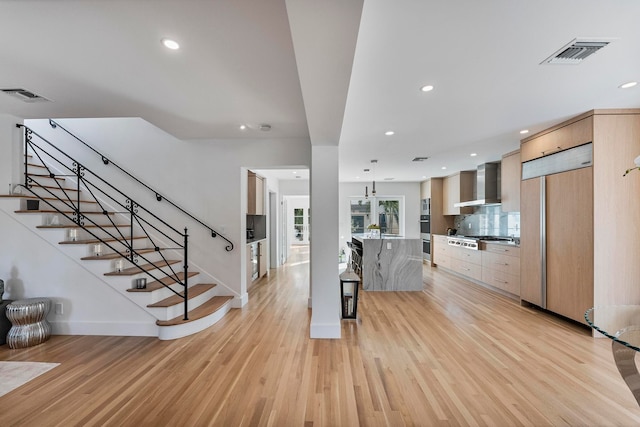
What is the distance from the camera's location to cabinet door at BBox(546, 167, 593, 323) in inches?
128

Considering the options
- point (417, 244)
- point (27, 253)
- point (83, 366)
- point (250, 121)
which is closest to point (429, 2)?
point (250, 121)

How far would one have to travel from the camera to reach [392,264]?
18.1 feet

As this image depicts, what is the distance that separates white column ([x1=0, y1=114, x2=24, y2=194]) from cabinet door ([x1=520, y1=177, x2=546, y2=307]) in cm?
693


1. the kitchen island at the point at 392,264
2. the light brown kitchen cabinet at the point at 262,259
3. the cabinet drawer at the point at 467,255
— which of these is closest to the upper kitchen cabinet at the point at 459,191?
the cabinet drawer at the point at 467,255

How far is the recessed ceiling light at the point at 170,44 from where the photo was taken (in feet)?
6.43

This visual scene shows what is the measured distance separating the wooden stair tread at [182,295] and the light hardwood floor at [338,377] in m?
Answer: 0.40

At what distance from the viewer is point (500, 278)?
5.04 metres

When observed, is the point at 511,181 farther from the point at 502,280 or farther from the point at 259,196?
the point at 259,196

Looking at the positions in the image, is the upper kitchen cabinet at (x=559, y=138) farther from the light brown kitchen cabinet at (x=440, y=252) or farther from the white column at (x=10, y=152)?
the white column at (x=10, y=152)

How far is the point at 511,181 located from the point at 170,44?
5.75 metres

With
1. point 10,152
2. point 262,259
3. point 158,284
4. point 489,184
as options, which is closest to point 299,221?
point 262,259

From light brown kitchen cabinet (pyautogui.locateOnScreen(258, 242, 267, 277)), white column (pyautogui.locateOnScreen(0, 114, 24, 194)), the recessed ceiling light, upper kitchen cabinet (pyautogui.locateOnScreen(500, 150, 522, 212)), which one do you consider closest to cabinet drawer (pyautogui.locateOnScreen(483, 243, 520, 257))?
upper kitchen cabinet (pyautogui.locateOnScreen(500, 150, 522, 212))

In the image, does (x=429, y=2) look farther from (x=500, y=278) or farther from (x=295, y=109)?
(x=500, y=278)

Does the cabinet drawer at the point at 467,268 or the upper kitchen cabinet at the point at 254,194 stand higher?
the upper kitchen cabinet at the point at 254,194
